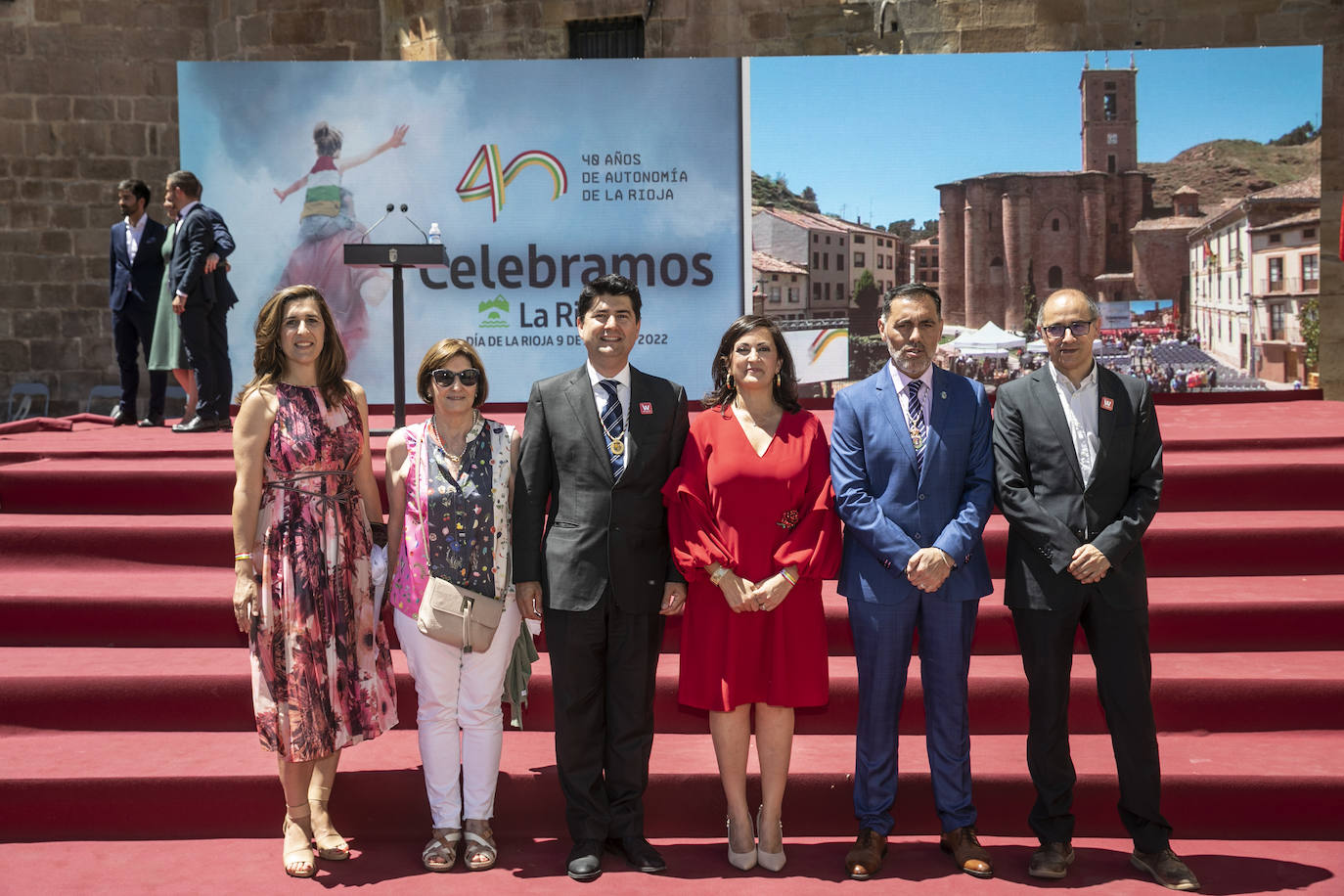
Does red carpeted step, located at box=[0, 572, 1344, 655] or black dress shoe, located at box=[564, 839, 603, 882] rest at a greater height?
red carpeted step, located at box=[0, 572, 1344, 655]

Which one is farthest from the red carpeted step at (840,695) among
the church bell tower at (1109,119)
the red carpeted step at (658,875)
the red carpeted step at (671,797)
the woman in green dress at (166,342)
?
the church bell tower at (1109,119)

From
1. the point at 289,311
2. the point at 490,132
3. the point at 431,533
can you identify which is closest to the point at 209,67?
the point at 490,132

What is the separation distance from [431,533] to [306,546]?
1.25ft

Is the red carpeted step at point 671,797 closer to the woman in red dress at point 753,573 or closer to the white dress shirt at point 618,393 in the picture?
the woman in red dress at point 753,573

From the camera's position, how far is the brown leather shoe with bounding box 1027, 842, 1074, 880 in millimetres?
3422

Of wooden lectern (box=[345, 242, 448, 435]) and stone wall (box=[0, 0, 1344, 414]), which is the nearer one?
wooden lectern (box=[345, 242, 448, 435])

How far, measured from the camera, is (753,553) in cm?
348

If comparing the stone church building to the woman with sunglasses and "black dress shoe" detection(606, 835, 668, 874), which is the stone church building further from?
"black dress shoe" detection(606, 835, 668, 874)

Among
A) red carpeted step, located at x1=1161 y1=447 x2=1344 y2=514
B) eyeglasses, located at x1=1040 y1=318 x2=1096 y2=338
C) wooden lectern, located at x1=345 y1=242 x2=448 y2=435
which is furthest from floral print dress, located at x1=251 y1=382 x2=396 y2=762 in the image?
red carpeted step, located at x1=1161 y1=447 x2=1344 y2=514

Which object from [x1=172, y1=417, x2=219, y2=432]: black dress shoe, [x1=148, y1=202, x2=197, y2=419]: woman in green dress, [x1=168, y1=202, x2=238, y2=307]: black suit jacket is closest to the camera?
[x1=168, y1=202, x2=238, y2=307]: black suit jacket

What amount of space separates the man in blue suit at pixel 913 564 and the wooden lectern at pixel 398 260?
11.3 ft

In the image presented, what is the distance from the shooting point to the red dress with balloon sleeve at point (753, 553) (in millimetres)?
3479

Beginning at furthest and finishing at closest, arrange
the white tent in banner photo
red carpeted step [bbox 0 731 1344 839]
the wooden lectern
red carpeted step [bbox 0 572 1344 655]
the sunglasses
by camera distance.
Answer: the white tent in banner photo
the wooden lectern
red carpeted step [bbox 0 572 1344 655]
red carpeted step [bbox 0 731 1344 839]
the sunglasses

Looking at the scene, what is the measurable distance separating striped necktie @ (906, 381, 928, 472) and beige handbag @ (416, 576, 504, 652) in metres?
1.37
